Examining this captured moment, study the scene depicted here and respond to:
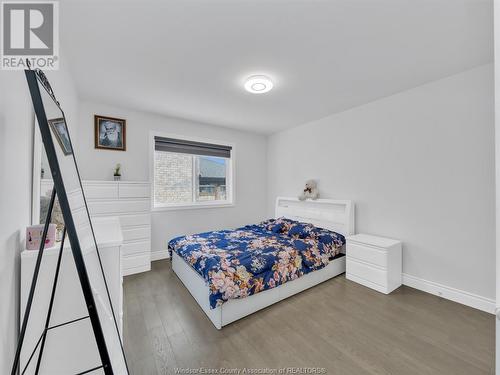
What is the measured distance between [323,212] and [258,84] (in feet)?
7.50

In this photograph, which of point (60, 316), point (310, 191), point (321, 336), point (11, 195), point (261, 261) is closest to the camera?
point (11, 195)

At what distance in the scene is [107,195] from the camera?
Result: 9.31 feet

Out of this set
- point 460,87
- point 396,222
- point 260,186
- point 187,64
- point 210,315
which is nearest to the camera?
point 210,315

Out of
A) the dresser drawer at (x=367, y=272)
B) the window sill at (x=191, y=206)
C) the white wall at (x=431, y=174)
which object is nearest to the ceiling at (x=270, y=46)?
the white wall at (x=431, y=174)

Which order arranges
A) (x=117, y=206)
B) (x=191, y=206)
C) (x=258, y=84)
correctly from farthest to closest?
(x=191, y=206) < (x=117, y=206) < (x=258, y=84)

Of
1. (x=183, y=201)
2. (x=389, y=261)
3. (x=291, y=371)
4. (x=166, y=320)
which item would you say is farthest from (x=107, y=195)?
(x=389, y=261)

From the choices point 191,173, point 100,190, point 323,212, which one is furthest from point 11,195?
point 323,212

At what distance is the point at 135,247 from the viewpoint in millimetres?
2996

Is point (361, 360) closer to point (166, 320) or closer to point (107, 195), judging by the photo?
point (166, 320)

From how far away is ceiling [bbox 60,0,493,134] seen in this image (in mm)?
1479

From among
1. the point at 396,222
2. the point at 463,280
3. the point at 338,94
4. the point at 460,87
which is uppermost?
the point at 338,94

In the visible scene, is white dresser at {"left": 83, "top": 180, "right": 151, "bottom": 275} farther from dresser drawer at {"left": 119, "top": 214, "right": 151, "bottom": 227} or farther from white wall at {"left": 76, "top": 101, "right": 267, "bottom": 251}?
white wall at {"left": 76, "top": 101, "right": 267, "bottom": 251}

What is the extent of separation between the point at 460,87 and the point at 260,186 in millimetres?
3492
